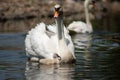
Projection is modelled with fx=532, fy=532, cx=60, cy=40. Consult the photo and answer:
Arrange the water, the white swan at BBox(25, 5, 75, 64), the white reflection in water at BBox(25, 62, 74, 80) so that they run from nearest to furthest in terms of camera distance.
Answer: the white reflection in water at BBox(25, 62, 74, 80)
the water
the white swan at BBox(25, 5, 75, 64)

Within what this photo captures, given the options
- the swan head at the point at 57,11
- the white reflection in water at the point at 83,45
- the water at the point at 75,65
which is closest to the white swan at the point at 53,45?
the swan head at the point at 57,11

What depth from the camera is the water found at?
1383 centimetres

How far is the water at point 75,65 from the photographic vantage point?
1383cm

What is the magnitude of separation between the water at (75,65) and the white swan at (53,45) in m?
0.30

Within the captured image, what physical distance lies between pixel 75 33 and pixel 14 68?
40.5ft

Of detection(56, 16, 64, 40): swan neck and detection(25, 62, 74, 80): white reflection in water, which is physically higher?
detection(56, 16, 64, 40): swan neck

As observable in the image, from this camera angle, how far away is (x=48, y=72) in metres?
14.6

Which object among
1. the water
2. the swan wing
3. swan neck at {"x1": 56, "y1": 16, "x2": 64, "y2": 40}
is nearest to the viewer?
the water

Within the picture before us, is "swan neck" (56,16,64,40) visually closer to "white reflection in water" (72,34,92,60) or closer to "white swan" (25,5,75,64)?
"white swan" (25,5,75,64)

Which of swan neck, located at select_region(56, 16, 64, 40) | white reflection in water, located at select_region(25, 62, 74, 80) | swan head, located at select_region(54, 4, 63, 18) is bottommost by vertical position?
white reflection in water, located at select_region(25, 62, 74, 80)

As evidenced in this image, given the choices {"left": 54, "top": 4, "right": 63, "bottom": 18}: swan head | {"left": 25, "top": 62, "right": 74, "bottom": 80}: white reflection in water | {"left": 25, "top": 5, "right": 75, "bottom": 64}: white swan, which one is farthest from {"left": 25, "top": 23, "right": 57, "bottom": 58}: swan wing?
{"left": 54, "top": 4, "right": 63, "bottom": 18}: swan head

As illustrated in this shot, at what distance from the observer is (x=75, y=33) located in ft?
89.4

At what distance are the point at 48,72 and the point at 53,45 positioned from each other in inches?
80.0

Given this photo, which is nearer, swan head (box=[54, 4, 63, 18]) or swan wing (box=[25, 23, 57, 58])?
swan head (box=[54, 4, 63, 18])
